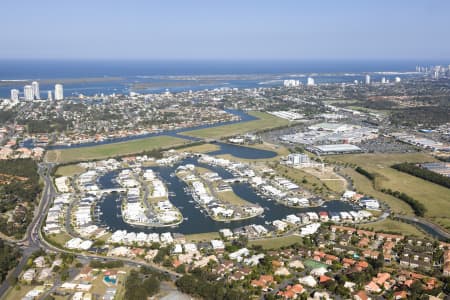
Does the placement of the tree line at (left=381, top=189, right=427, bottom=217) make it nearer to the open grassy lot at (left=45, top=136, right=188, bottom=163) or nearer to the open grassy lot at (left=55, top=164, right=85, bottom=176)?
the open grassy lot at (left=45, top=136, right=188, bottom=163)

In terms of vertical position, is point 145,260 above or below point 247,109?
below

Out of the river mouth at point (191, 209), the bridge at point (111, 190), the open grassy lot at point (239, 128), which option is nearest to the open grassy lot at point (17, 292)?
the river mouth at point (191, 209)

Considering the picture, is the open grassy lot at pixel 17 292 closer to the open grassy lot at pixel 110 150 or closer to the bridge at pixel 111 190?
the bridge at pixel 111 190

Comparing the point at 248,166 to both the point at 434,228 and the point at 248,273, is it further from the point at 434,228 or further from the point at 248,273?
the point at 248,273

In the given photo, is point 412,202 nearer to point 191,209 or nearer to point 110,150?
point 191,209

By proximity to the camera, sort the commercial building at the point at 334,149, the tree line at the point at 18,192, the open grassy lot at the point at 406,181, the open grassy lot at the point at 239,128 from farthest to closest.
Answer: the open grassy lot at the point at 239,128, the commercial building at the point at 334,149, the open grassy lot at the point at 406,181, the tree line at the point at 18,192

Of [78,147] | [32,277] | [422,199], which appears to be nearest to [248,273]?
[32,277]

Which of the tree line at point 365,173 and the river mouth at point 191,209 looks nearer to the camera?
the river mouth at point 191,209
